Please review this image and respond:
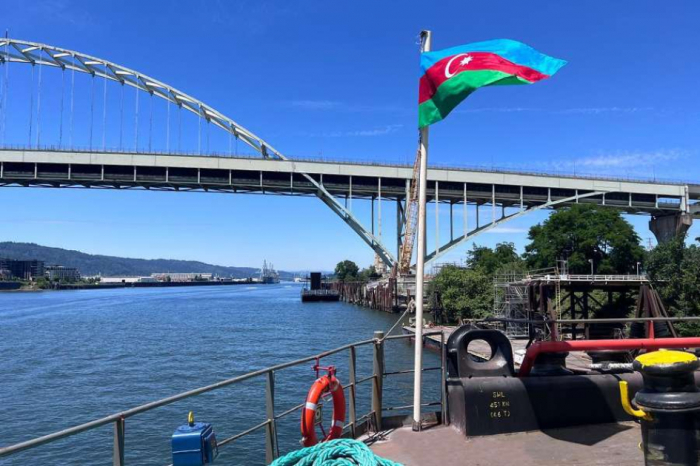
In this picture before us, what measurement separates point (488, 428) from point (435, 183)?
74.2 m

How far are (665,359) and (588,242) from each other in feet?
211

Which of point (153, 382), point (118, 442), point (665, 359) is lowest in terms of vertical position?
point (153, 382)

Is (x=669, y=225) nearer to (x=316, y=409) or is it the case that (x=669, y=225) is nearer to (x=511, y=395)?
(x=511, y=395)

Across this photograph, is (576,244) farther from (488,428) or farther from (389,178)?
(488,428)

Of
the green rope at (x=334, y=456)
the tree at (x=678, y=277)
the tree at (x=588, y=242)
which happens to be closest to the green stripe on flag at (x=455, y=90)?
the green rope at (x=334, y=456)

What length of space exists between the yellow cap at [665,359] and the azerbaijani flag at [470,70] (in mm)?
3779

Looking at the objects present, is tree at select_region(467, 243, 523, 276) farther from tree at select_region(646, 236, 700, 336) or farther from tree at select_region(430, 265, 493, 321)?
tree at select_region(646, 236, 700, 336)

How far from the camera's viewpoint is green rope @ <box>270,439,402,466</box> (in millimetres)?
5297

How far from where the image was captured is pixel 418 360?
23.6 ft

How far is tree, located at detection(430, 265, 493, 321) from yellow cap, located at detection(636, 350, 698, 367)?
173 feet

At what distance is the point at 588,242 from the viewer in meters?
63.9

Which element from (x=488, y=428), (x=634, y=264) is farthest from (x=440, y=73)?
(x=634, y=264)

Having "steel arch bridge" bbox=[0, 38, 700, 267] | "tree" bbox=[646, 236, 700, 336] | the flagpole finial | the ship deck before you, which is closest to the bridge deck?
"steel arch bridge" bbox=[0, 38, 700, 267]

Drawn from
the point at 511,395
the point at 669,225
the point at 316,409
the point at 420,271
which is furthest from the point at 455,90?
the point at 669,225
